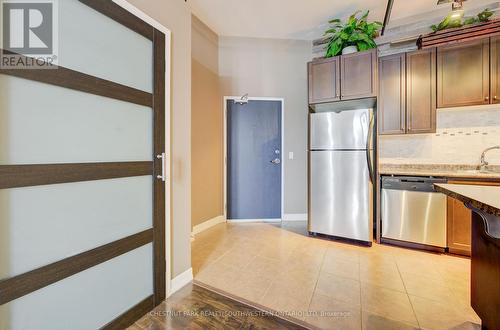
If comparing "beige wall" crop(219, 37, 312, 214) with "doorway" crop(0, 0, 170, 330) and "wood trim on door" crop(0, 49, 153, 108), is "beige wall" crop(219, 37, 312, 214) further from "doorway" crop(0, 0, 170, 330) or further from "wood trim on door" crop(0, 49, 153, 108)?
"wood trim on door" crop(0, 49, 153, 108)

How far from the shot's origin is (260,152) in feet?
12.3

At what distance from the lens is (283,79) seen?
3.72m

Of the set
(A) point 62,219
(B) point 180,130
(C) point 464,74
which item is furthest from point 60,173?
(C) point 464,74

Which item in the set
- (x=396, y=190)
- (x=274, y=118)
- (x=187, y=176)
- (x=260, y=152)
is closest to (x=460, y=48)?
(x=396, y=190)

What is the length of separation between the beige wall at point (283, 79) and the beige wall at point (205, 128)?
0.25 m

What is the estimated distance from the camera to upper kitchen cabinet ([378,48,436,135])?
2.62 meters

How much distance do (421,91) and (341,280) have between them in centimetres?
240

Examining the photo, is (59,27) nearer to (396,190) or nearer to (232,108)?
(232,108)

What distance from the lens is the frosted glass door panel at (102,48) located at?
1133 millimetres

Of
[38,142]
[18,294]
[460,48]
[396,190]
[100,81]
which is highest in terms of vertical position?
[460,48]

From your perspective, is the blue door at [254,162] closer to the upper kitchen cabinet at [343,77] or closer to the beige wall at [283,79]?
the beige wall at [283,79]

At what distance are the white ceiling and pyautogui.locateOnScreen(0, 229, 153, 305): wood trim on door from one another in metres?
2.93

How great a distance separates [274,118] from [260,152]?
0.63 metres

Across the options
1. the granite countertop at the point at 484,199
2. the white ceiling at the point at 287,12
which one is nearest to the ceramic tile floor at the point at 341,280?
the granite countertop at the point at 484,199
